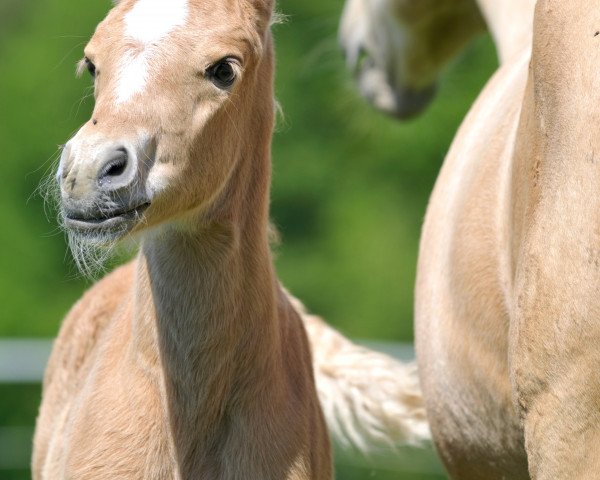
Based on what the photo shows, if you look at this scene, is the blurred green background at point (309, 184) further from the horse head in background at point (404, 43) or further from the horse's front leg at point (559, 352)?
the horse's front leg at point (559, 352)

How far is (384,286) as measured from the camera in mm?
15156

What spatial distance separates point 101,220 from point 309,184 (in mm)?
13662

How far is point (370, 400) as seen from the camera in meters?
4.59

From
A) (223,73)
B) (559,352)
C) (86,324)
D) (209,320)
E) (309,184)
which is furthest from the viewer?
(309,184)

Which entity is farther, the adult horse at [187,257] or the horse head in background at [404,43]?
the horse head in background at [404,43]

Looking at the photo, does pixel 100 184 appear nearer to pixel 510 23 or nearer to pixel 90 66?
pixel 90 66

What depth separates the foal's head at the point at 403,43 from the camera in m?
4.84

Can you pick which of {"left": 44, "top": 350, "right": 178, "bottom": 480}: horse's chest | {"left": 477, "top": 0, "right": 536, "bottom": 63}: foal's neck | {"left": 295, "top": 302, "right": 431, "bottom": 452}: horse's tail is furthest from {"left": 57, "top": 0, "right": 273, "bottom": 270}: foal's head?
{"left": 295, "top": 302, "right": 431, "bottom": 452}: horse's tail

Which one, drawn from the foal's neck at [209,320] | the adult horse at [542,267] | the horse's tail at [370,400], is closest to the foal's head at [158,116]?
the foal's neck at [209,320]

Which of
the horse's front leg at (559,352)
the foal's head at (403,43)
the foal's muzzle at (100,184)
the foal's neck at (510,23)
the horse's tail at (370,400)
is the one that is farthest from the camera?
the foal's head at (403,43)

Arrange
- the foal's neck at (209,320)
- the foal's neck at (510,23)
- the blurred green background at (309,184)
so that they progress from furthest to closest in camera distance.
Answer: the blurred green background at (309,184) < the foal's neck at (510,23) < the foal's neck at (209,320)

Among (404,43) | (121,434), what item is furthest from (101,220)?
(404,43)

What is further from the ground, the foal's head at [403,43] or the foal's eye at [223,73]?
the foal's head at [403,43]

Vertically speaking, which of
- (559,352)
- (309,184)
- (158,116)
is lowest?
(559,352)
